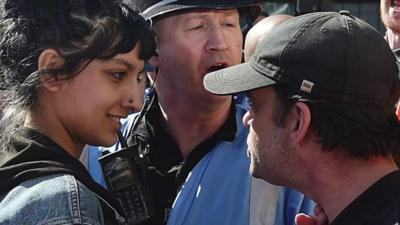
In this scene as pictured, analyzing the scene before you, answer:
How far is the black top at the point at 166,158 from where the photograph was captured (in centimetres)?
244

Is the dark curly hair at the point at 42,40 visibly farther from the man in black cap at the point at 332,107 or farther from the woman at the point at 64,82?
the man in black cap at the point at 332,107

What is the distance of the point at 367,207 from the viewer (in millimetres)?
1511

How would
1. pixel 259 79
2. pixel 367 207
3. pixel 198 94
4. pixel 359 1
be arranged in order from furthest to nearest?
pixel 359 1 < pixel 198 94 < pixel 259 79 < pixel 367 207

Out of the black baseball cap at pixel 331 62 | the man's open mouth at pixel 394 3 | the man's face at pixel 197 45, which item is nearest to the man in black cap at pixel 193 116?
the man's face at pixel 197 45

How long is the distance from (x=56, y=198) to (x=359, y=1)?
20.8ft

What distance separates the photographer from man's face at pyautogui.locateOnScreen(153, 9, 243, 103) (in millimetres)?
2598

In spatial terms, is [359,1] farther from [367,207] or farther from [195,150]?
[367,207]

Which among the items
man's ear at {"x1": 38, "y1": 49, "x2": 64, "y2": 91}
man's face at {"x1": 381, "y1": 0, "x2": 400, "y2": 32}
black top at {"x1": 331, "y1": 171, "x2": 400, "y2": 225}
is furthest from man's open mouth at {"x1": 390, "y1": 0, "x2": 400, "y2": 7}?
man's ear at {"x1": 38, "y1": 49, "x2": 64, "y2": 91}

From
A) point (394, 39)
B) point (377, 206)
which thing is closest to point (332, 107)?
point (377, 206)

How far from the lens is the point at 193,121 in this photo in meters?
2.65

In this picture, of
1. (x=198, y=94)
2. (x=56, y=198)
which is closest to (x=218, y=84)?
(x=56, y=198)

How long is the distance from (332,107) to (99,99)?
1.97 ft

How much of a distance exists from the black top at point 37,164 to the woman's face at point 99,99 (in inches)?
4.2

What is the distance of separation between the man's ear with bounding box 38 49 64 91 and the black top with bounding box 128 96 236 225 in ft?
2.39
